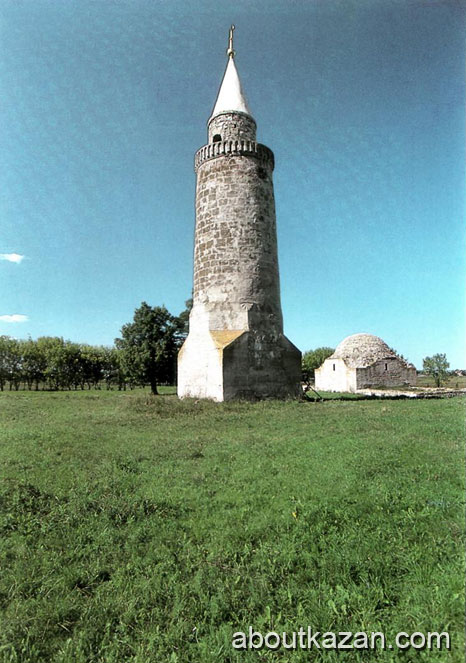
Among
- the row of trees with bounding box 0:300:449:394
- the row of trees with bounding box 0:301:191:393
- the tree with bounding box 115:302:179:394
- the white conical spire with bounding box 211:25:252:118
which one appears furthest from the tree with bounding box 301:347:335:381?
the white conical spire with bounding box 211:25:252:118

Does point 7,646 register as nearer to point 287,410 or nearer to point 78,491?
point 78,491

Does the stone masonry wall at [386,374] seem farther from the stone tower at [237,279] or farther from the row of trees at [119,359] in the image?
the stone tower at [237,279]

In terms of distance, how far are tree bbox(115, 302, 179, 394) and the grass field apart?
2208cm

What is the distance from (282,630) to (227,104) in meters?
18.8

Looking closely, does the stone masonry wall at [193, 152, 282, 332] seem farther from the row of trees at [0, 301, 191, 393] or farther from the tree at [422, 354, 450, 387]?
the tree at [422, 354, 450, 387]

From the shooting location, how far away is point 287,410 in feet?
38.5

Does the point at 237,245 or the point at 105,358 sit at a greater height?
the point at 237,245

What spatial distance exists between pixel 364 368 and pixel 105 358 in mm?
36163

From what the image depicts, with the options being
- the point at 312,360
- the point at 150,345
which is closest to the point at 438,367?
the point at 312,360

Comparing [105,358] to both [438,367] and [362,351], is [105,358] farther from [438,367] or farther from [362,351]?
[438,367]

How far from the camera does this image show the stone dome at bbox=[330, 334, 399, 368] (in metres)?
30.5

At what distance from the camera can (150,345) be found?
28.8 meters

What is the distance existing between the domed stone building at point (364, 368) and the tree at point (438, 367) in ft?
30.6

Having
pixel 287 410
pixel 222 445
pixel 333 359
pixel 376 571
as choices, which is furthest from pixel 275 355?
pixel 333 359
